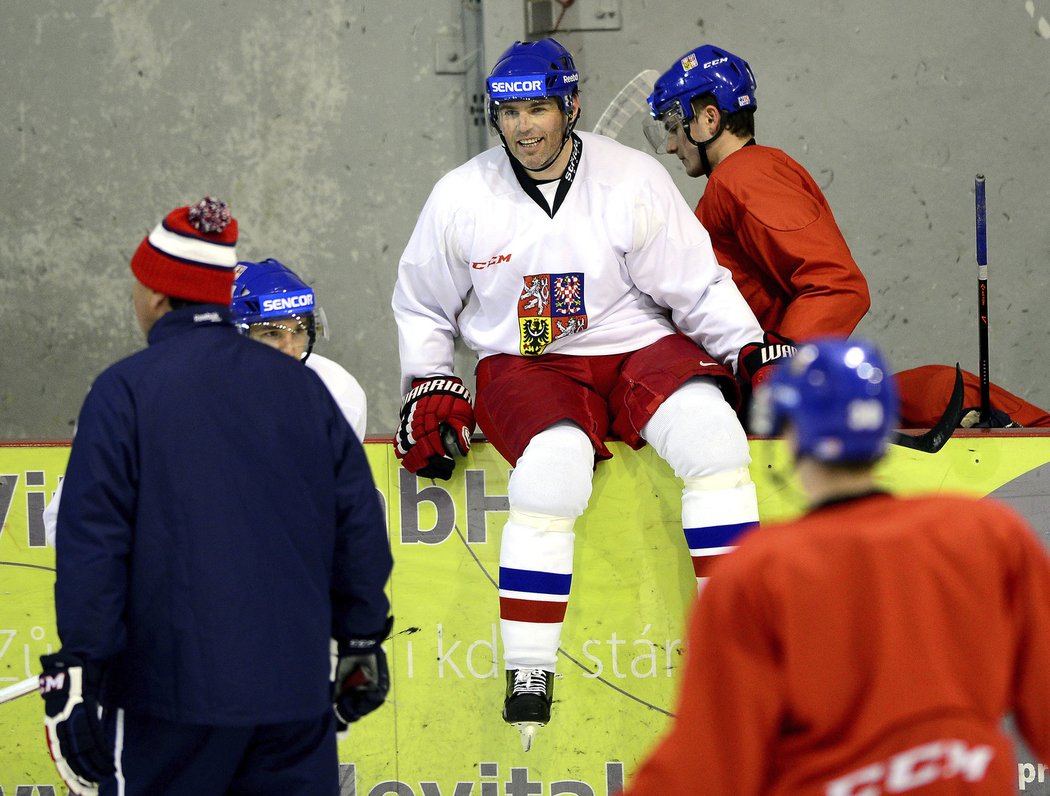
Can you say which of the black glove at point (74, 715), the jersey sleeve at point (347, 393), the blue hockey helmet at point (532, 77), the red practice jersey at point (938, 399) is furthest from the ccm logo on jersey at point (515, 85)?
the black glove at point (74, 715)

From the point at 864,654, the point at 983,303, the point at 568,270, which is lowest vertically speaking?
the point at 864,654

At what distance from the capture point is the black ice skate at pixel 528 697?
10.2ft

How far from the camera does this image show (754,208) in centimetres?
371

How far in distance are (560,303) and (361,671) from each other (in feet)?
4.27

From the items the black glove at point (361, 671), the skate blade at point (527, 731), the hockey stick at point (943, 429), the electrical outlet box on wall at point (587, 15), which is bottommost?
the skate blade at point (527, 731)

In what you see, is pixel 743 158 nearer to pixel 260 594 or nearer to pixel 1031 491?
pixel 1031 491

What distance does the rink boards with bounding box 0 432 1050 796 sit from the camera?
346 centimetres

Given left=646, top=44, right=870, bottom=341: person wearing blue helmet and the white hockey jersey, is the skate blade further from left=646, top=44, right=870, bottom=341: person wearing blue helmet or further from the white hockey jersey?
left=646, top=44, right=870, bottom=341: person wearing blue helmet

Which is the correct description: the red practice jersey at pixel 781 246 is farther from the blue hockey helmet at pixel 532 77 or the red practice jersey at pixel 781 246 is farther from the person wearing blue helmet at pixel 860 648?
the person wearing blue helmet at pixel 860 648

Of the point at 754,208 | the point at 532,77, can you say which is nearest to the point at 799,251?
the point at 754,208

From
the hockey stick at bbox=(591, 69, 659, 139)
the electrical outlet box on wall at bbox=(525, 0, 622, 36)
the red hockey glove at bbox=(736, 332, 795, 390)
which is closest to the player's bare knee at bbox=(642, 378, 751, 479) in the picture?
the red hockey glove at bbox=(736, 332, 795, 390)

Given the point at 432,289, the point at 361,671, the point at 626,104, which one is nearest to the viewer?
the point at 361,671

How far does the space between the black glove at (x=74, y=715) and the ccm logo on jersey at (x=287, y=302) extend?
1326mm

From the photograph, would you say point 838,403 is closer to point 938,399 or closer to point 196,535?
point 196,535
